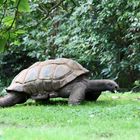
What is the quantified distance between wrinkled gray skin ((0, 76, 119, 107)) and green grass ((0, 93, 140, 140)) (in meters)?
0.52

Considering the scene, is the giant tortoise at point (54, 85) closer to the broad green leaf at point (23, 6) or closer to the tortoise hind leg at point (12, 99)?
the tortoise hind leg at point (12, 99)

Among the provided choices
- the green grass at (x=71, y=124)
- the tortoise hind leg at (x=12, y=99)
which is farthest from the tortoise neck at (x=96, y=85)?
the tortoise hind leg at (x=12, y=99)

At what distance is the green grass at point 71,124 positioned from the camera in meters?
4.84

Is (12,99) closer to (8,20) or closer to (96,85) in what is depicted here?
(96,85)

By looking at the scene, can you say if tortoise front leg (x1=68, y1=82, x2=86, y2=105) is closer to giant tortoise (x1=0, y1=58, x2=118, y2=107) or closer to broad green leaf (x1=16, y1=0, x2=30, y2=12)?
giant tortoise (x1=0, y1=58, x2=118, y2=107)

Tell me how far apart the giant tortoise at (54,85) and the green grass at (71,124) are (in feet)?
2.09

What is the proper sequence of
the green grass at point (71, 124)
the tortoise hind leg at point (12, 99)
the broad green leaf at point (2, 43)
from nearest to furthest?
the broad green leaf at point (2, 43)
the green grass at point (71, 124)
the tortoise hind leg at point (12, 99)

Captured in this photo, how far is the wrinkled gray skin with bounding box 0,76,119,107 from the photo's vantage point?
8.91 meters

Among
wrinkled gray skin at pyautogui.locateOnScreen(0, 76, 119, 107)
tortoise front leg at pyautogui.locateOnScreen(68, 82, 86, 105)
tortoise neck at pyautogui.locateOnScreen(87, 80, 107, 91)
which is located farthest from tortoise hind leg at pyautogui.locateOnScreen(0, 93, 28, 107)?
tortoise neck at pyautogui.locateOnScreen(87, 80, 107, 91)

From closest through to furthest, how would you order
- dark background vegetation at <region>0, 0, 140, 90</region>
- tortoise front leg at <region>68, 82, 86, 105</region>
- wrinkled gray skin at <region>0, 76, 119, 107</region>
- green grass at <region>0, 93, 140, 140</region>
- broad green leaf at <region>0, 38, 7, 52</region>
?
broad green leaf at <region>0, 38, 7, 52</region> < green grass at <region>0, 93, 140, 140</region> < tortoise front leg at <region>68, 82, 86, 105</region> < wrinkled gray skin at <region>0, 76, 119, 107</region> < dark background vegetation at <region>0, 0, 140, 90</region>

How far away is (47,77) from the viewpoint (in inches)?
346

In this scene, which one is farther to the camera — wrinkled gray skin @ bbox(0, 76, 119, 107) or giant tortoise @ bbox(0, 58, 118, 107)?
wrinkled gray skin @ bbox(0, 76, 119, 107)

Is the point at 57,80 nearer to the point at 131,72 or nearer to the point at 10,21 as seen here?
the point at 131,72

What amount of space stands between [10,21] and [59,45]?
12.6 metres
